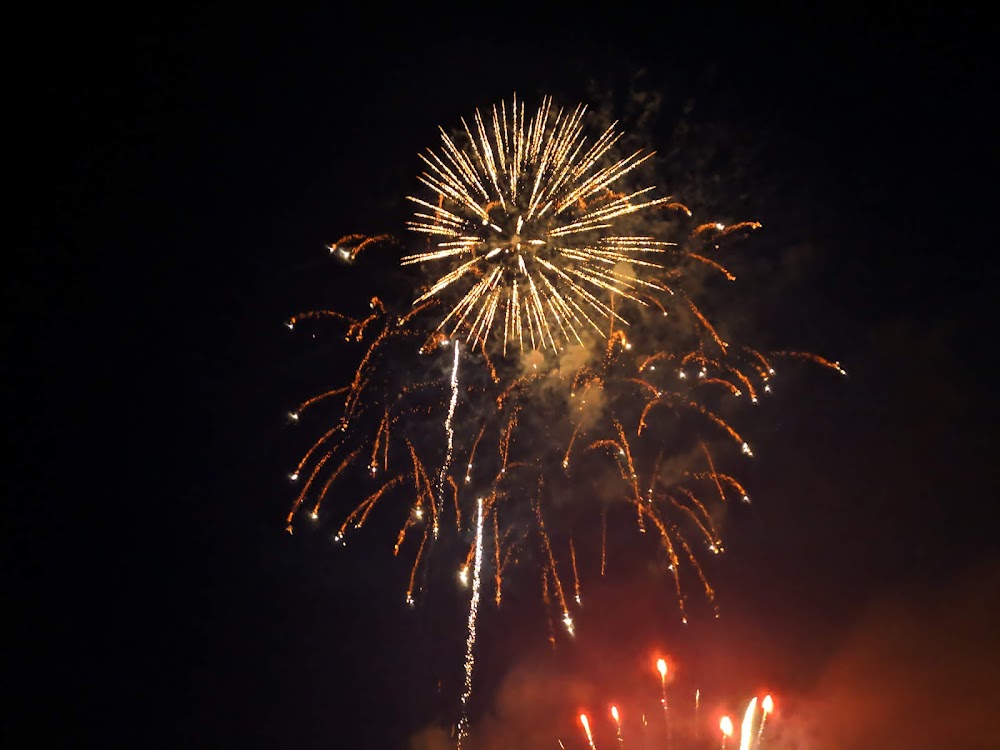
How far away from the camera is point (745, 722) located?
14.9m

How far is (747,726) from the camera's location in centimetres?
1463

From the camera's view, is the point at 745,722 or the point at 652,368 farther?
the point at 745,722

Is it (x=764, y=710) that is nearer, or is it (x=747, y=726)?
(x=747, y=726)

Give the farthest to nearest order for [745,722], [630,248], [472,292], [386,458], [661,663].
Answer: [661,663], [745,722], [386,458], [472,292], [630,248]

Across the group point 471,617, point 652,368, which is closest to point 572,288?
point 652,368

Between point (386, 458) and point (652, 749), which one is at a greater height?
point (386, 458)

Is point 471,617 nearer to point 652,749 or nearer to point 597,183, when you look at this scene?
point 652,749

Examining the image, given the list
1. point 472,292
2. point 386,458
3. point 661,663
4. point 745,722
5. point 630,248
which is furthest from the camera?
point 661,663

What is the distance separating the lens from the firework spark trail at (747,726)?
47.2ft

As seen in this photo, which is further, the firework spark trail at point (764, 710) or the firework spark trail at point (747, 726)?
the firework spark trail at point (764, 710)

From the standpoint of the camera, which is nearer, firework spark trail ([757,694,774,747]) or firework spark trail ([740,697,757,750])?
firework spark trail ([740,697,757,750])

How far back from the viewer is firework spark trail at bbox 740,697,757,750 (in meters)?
14.4

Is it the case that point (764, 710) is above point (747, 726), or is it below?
above

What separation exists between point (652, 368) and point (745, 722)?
344 inches
